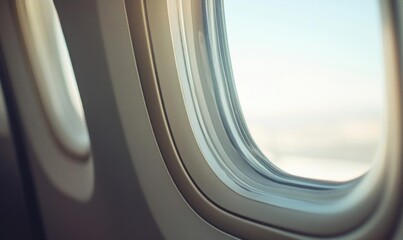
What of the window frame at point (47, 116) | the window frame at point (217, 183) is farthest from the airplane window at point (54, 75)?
the window frame at point (217, 183)

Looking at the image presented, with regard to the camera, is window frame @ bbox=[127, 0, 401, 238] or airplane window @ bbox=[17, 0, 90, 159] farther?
airplane window @ bbox=[17, 0, 90, 159]

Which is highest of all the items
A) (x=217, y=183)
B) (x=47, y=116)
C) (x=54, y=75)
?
(x=54, y=75)

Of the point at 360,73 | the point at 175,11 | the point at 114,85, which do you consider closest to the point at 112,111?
the point at 114,85

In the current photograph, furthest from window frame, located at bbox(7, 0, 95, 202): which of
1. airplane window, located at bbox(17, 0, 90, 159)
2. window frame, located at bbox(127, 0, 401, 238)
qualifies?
window frame, located at bbox(127, 0, 401, 238)

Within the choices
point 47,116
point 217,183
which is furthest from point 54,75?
point 217,183

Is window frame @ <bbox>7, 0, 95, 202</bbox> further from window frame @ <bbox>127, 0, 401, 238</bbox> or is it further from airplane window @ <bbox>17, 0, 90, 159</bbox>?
window frame @ <bbox>127, 0, 401, 238</bbox>

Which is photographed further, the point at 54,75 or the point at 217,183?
the point at 54,75

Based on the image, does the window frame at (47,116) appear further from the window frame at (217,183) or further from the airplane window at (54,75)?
the window frame at (217,183)

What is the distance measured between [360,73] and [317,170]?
0.28 metres

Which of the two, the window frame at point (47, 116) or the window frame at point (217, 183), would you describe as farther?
the window frame at point (47, 116)

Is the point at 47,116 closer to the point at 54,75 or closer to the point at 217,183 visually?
the point at 54,75

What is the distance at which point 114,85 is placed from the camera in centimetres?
166

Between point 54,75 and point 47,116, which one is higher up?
point 54,75

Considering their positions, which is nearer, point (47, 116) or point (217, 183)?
point (217, 183)
